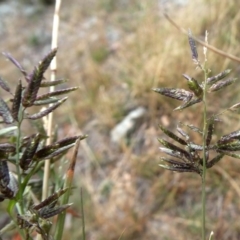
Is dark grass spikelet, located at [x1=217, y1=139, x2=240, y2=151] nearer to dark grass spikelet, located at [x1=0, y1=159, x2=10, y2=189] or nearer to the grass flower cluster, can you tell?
the grass flower cluster

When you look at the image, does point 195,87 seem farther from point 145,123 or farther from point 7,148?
point 145,123

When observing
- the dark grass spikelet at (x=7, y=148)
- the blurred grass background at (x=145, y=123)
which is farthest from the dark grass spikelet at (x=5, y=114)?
the blurred grass background at (x=145, y=123)

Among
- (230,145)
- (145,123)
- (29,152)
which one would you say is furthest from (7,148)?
(145,123)

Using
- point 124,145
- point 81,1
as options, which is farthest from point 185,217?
point 81,1

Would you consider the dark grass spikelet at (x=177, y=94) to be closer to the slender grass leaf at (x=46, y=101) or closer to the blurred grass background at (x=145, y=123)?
the slender grass leaf at (x=46, y=101)

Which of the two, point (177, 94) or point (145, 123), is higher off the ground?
point (177, 94)

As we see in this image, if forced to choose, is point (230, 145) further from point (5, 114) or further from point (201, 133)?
point (5, 114)

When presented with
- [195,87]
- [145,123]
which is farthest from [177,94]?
[145,123]

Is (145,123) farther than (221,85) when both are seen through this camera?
Yes
